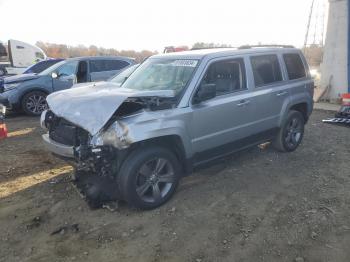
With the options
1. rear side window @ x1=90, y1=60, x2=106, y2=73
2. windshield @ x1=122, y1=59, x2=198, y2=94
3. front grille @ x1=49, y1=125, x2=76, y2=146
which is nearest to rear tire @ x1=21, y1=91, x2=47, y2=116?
rear side window @ x1=90, y1=60, x2=106, y2=73

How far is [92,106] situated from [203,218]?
71.3 inches

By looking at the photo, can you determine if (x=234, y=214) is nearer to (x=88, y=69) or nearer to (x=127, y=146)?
(x=127, y=146)

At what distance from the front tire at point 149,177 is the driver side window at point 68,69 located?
23.3ft

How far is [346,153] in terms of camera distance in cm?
624

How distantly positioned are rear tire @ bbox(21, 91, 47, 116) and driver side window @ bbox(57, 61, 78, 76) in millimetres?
822

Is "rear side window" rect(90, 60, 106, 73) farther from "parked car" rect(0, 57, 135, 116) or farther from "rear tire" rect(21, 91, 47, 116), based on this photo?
"rear tire" rect(21, 91, 47, 116)

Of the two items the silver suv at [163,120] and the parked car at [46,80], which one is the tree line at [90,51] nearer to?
the parked car at [46,80]

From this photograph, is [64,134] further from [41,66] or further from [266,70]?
[41,66]

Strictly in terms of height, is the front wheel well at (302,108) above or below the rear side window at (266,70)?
below

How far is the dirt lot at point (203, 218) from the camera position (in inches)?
136

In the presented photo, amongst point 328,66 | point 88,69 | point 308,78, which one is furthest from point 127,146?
point 328,66

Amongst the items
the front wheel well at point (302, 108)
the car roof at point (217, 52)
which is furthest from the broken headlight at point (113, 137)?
the front wheel well at point (302, 108)

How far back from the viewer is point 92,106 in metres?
4.04

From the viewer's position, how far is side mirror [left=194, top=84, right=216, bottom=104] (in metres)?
4.34
